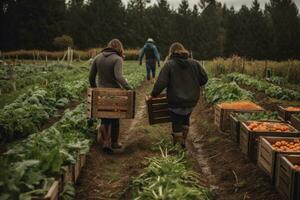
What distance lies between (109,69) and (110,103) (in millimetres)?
680

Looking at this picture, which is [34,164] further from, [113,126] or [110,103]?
[113,126]

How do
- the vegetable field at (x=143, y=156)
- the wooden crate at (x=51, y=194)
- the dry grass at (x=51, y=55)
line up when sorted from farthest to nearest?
the dry grass at (x=51, y=55) < the vegetable field at (x=143, y=156) < the wooden crate at (x=51, y=194)

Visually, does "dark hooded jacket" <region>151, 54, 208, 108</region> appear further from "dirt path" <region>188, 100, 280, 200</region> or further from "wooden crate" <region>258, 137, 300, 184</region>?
"wooden crate" <region>258, 137, 300, 184</region>

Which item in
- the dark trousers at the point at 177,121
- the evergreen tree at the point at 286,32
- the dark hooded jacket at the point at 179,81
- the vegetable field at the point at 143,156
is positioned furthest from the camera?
the evergreen tree at the point at 286,32

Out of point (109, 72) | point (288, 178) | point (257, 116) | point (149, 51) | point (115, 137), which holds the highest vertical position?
point (149, 51)

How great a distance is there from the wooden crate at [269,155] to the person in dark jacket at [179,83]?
1.82m

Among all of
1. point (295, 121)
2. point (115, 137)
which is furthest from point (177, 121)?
point (295, 121)

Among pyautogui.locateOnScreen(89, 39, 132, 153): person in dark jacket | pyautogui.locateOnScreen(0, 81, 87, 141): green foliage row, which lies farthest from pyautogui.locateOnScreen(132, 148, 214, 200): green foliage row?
pyautogui.locateOnScreen(0, 81, 87, 141): green foliage row

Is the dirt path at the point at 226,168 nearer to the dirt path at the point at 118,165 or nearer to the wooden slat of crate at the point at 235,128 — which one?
the wooden slat of crate at the point at 235,128

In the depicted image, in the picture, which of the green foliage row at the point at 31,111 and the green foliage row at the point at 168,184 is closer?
the green foliage row at the point at 168,184

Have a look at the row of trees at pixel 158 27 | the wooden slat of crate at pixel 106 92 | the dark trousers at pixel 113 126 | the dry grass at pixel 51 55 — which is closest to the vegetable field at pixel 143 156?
the dark trousers at pixel 113 126

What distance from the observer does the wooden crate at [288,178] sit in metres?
5.68

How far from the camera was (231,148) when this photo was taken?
955 centimetres

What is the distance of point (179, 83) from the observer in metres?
8.62
